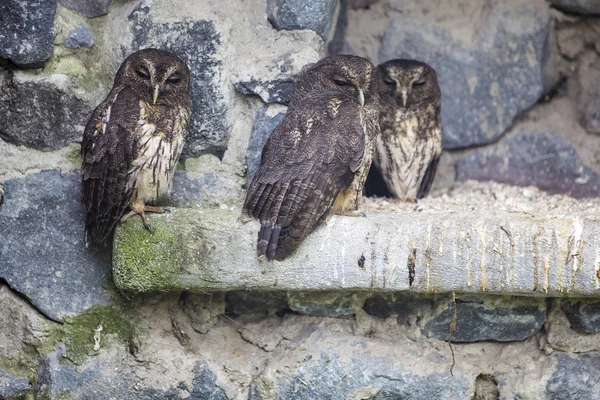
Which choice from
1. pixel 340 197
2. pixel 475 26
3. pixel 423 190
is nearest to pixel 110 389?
pixel 340 197

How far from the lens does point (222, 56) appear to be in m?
3.25

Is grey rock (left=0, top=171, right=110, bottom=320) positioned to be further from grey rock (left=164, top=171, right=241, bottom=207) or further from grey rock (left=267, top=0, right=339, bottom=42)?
grey rock (left=267, top=0, right=339, bottom=42)

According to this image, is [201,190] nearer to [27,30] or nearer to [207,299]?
[207,299]

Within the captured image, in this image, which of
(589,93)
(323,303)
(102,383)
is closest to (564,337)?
(323,303)

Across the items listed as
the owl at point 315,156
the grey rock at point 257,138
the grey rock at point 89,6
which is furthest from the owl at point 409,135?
the grey rock at point 89,6

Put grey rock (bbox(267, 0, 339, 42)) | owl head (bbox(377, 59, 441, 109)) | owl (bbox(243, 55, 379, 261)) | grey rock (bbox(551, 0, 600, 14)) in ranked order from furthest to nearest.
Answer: grey rock (bbox(551, 0, 600, 14)) < owl head (bbox(377, 59, 441, 109)) < grey rock (bbox(267, 0, 339, 42)) < owl (bbox(243, 55, 379, 261))

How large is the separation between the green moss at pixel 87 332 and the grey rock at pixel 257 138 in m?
0.67

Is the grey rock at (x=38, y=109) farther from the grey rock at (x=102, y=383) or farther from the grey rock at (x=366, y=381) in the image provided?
the grey rock at (x=366, y=381)

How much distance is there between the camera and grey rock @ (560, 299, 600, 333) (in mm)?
3039

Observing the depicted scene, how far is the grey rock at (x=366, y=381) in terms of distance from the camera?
3.04 m

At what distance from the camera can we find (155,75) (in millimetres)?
3105

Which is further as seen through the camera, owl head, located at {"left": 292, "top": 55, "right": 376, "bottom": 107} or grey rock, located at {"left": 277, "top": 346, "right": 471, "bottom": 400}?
owl head, located at {"left": 292, "top": 55, "right": 376, "bottom": 107}

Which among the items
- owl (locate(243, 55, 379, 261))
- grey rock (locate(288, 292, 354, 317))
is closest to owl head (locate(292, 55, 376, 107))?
owl (locate(243, 55, 379, 261))

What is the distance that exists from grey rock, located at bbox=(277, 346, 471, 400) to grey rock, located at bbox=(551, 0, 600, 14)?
5.89ft
